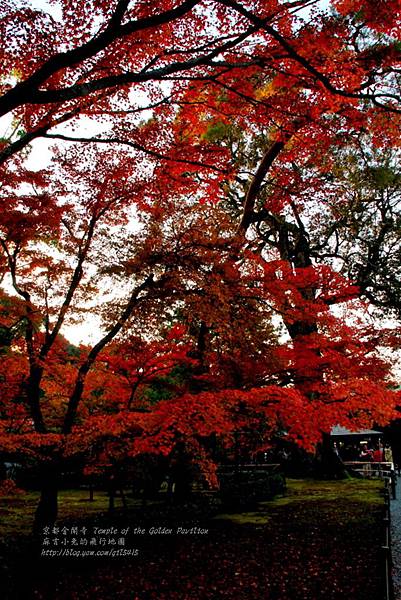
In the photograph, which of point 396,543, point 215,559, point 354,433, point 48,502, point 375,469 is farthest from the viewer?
point 354,433

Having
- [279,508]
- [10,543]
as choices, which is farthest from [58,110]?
[279,508]

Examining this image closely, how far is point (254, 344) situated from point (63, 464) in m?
4.99

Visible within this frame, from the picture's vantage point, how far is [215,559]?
7.64 metres

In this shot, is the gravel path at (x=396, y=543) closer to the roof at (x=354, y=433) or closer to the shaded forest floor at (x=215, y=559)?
the shaded forest floor at (x=215, y=559)

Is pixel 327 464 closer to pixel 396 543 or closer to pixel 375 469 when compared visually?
pixel 375 469

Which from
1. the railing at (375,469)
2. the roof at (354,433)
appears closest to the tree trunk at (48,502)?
the railing at (375,469)

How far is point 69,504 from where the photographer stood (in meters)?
13.8

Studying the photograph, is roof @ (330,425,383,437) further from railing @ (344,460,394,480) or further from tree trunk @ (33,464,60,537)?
tree trunk @ (33,464,60,537)

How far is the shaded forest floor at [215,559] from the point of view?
20.1 ft

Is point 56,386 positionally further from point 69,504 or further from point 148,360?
point 69,504

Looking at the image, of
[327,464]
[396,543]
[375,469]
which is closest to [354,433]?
[375,469]

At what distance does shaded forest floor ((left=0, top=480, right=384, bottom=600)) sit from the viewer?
612 centimetres

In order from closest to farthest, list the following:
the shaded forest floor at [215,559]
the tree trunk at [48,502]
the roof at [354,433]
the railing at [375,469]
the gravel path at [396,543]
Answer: the shaded forest floor at [215,559]
the gravel path at [396,543]
the tree trunk at [48,502]
the railing at [375,469]
the roof at [354,433]

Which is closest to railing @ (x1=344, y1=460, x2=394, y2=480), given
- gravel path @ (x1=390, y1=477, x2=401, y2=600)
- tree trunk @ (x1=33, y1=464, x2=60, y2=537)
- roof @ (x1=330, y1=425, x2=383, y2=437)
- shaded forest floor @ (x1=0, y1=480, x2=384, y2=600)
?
roof @ (x1=330, y1=425, x2=383, y2=437)
